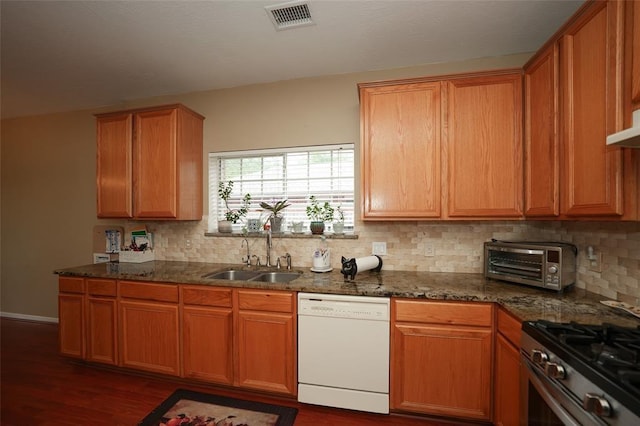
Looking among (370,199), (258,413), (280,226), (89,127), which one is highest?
(89,127)

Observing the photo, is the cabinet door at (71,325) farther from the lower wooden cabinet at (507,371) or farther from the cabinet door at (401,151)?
the lower wooden cabinet at (507,371)

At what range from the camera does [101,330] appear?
2.40 m

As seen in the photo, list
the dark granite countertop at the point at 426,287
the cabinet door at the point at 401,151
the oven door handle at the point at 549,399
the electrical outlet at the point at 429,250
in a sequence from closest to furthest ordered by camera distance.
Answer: the oven door handle at the point at 549,399, the dark granite countertop at the point at 426,287, the cabinet door at the point at 401,151, the electrical outlet at the point at 429,250

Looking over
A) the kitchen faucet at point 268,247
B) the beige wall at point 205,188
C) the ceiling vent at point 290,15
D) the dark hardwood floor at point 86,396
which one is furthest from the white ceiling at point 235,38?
the dark hardwood floor at point 86,396

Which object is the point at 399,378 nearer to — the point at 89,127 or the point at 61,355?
the point at 61,355

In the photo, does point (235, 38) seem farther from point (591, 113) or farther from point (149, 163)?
point (591, 113)

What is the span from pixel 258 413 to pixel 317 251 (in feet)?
4.00

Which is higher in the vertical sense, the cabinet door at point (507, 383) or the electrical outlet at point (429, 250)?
the electrical outlet at point (429, 250)

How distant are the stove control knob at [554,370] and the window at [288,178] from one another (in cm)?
174

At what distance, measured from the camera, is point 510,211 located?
1937 millimetres

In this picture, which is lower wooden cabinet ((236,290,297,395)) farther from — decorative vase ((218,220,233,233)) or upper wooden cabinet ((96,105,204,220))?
upper wooden cabinet ((96,105,204,220))

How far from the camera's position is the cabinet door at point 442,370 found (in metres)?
1.68

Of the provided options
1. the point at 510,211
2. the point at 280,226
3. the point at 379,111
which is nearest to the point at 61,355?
the point at 280,226

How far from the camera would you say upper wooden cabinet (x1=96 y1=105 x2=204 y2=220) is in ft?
8.60
